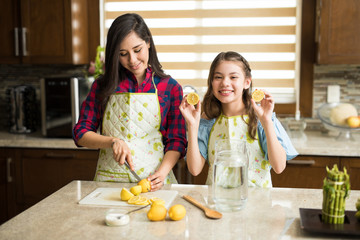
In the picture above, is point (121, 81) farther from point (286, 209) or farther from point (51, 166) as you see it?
point (51, 166)

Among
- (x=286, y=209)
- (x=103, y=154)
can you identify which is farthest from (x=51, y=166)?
(x=286, y=209)

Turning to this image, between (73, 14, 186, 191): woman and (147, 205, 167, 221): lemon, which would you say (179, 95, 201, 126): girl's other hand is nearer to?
(73, 14, 186, 191): woman

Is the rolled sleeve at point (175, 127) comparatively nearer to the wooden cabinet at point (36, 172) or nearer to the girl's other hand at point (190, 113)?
the girl's other hand at point (190, 113)

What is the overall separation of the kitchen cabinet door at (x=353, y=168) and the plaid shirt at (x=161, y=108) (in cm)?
124

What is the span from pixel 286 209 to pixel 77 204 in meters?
0.67

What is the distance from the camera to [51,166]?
115 inches

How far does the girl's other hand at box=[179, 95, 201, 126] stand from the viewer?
5.09ft

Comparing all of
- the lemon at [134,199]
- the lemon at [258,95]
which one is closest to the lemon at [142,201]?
the lemon at [134,199]

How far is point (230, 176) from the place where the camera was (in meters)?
1.26

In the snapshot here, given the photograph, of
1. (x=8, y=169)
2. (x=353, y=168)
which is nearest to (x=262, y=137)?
(x=353, y=168)

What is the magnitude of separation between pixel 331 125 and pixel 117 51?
5.63 ft

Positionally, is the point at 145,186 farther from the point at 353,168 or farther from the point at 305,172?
the point at 353,168

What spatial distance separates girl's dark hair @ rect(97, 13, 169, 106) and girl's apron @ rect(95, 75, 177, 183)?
0.18ft

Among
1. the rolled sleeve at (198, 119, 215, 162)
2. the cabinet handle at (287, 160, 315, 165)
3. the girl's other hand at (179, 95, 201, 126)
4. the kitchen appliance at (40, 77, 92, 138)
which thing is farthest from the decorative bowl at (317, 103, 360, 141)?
the kitchen appliance at (40, 77, 92, 138)
